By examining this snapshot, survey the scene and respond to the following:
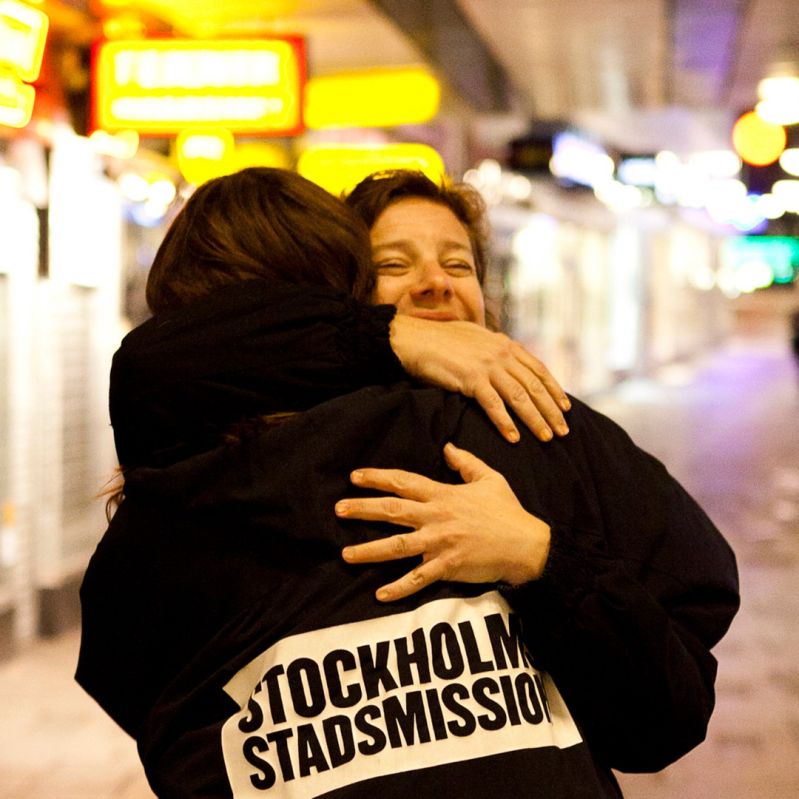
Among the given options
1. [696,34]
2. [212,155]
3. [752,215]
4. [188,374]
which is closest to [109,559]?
[188,374]

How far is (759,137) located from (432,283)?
8.65 m

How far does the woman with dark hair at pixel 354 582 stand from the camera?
1.29 m

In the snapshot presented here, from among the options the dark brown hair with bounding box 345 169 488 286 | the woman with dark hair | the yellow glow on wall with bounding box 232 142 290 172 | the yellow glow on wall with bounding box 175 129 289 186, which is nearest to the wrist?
the woman with dark hair

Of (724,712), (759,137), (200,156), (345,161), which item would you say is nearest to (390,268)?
(724,712)

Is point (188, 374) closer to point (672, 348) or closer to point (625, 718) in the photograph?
point (625, 718)

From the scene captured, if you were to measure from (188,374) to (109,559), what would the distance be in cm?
26

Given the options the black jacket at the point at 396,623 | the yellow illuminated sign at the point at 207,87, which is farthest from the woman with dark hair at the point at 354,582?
the yellow illuminated sign at the point at 207,87

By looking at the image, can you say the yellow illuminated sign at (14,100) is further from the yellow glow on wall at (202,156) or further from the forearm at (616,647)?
the forearm at (616,647)

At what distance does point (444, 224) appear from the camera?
71.1 inches

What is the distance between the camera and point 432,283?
1724 mm

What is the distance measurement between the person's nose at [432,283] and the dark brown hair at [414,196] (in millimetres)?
115

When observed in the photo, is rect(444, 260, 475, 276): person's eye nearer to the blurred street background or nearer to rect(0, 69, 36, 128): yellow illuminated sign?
the blurred street background

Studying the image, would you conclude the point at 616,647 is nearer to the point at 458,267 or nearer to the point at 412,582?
the point at 412,582

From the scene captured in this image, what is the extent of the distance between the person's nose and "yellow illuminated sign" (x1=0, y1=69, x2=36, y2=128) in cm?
347
